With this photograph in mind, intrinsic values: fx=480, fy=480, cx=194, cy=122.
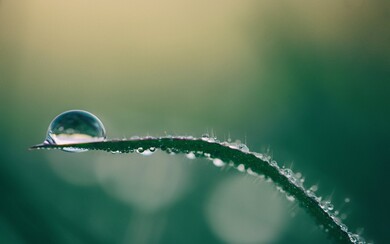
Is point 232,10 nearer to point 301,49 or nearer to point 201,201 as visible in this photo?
point 301,49

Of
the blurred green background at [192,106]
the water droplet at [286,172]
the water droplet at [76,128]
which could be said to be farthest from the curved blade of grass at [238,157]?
the blurred green background at [192,106]

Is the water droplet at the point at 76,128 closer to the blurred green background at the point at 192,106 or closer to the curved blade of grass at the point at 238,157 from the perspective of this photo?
the curved blade of grass at the point at 238,157

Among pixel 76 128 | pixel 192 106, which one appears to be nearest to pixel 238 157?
pixel 76 128

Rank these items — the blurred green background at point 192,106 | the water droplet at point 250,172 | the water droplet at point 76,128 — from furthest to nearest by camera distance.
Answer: the blurred green background at point 192,106
the water droplet at point 76,128
the water droplet at point 250,172

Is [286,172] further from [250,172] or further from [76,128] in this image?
[76,128]

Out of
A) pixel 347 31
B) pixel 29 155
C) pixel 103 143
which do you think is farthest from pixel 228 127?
pixel 103 143
